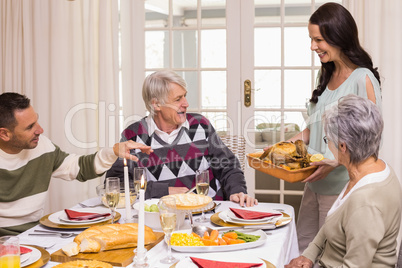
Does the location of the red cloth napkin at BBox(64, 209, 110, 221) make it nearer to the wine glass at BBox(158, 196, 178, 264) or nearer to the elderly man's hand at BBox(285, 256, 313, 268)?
the wine glass at BBox(158, 196, 178, 264)

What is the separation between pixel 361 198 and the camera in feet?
5.68

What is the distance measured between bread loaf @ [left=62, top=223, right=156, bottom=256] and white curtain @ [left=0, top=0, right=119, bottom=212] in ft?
8.33

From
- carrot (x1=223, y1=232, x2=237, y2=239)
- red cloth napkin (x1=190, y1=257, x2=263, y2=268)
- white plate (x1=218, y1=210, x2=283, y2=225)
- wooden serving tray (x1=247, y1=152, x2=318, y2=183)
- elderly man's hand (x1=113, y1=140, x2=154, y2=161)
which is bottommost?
red cloth napkin (x1=190, y1=257, x2=263, y2=268)

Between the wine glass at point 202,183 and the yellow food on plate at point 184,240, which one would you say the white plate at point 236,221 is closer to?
the wine glass at point 202,183

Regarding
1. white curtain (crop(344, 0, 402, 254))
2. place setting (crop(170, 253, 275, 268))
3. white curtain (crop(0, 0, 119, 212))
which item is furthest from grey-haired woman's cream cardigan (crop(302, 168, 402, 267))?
white curtain (crop(0, 0, 119, 212))

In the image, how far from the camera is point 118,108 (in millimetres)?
4188

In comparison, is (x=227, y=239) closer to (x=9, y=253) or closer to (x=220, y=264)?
(x=220, y=264)

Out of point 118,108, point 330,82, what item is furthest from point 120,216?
point 118,108

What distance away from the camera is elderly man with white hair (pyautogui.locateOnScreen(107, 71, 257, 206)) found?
2.65m

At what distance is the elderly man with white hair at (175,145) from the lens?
2.65 metres

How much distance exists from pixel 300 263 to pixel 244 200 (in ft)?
1.30

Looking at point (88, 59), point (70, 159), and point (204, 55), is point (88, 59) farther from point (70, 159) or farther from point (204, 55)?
point (70, 159)

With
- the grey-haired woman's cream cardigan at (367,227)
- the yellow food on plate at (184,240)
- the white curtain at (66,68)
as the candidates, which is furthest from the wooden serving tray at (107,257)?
the white curtain at (66,68)

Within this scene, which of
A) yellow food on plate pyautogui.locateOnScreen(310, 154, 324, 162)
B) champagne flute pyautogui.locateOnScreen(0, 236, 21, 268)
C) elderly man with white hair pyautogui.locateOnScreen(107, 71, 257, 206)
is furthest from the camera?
elderly man with white hair pyautogui.locateOnScreen(107, 71, 257, 206)
